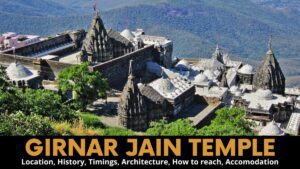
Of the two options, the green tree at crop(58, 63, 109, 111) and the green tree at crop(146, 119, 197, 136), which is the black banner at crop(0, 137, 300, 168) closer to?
the green tree at crop(146, 119, 197, 136)

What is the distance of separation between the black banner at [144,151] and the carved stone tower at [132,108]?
29749 mm

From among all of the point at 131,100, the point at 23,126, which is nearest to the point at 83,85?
the point at 131,100

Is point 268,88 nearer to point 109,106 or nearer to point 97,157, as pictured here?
point 109,106

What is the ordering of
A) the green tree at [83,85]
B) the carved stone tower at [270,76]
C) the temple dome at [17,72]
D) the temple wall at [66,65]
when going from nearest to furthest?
the green tree at [83,85] → the temple dome at [17,72] → the carved stone tower at [270,76] → the temple wall at [66,65]

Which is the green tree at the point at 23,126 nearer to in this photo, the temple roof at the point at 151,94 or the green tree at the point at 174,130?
the green tree at the point at 174,130

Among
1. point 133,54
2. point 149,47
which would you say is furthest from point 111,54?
point 149,47

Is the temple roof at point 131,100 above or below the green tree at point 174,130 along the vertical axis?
below

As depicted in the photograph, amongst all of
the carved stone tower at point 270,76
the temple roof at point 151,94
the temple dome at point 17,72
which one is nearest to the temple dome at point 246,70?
the carved stone tower at point 270,76

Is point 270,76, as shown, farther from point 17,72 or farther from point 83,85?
point 17,72

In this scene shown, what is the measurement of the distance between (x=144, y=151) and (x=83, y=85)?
117ft

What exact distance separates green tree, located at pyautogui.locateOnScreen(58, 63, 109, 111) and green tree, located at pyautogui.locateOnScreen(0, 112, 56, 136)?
93.2ft

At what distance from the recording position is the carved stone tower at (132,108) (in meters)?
55.1

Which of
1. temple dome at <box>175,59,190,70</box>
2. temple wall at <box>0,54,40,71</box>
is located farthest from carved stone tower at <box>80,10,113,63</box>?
temple dome at <box>175,59,190,70</box>

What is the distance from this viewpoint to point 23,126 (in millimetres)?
29281
